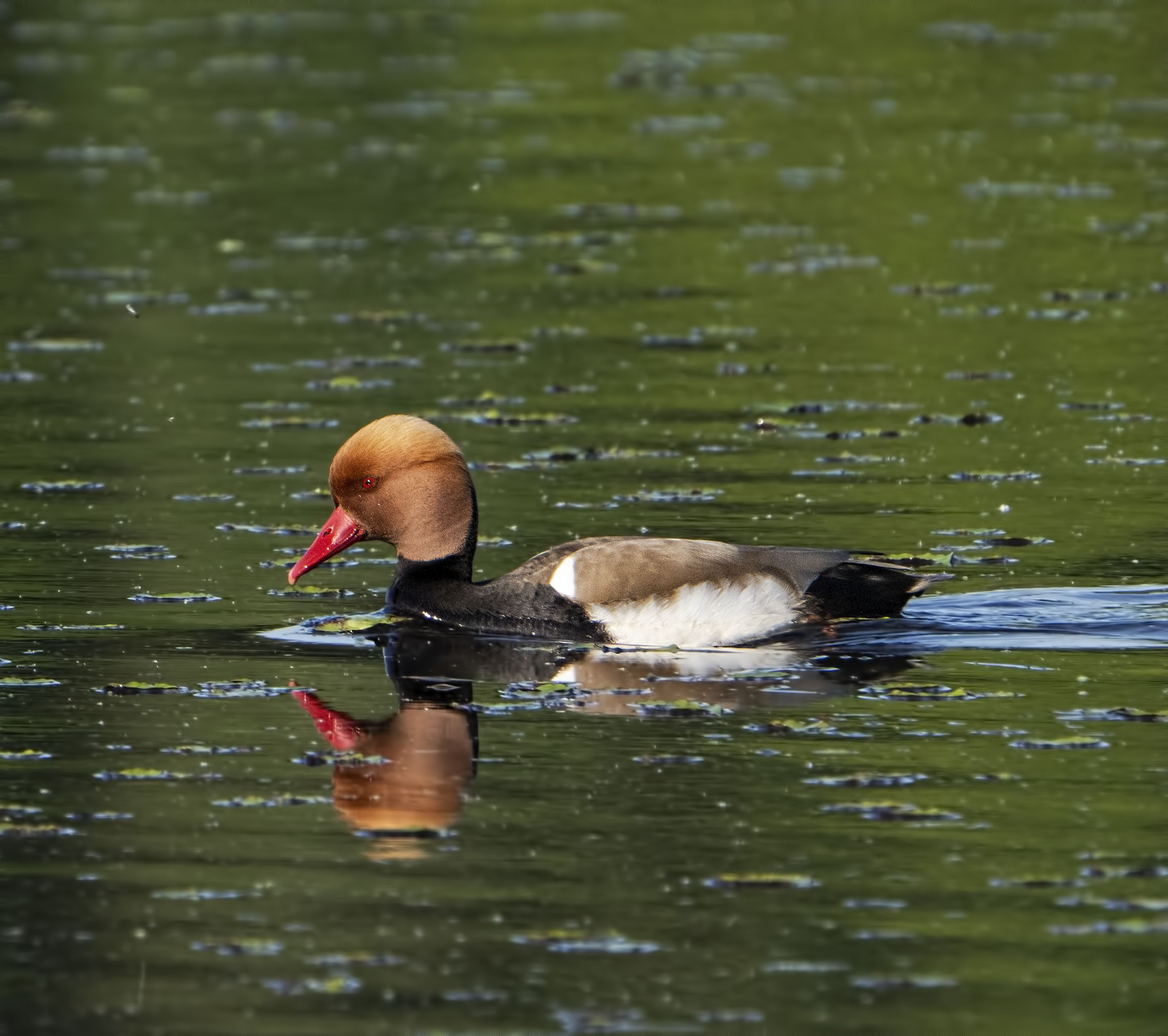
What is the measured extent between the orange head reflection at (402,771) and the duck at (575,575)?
146 centimetres

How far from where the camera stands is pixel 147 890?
27.4 feet

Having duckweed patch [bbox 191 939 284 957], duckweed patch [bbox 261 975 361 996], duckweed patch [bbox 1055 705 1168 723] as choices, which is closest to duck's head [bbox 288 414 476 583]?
duckweed patch [bbox 1055 705 1168 723]

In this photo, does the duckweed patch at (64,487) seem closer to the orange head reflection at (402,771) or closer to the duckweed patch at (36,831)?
the orange head reflection at (402,771)

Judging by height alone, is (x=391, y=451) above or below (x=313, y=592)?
above

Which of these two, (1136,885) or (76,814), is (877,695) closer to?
(1136,885)

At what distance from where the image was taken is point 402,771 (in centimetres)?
983

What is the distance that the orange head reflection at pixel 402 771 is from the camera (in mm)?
9039

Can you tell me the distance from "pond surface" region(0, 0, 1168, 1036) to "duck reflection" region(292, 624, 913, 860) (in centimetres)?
4

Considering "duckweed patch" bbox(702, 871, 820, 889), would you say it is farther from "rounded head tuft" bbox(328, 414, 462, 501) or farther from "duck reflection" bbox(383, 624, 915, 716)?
"rounded head tuft" bbox(328, 414, 462, 501)

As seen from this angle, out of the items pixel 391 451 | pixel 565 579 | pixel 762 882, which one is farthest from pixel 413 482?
pixel 762 882

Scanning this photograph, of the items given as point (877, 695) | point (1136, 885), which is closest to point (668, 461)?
point (877, 695)

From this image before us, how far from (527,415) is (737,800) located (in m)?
8.69

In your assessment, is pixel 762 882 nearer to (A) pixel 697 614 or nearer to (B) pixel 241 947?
(B) pixel 241 947

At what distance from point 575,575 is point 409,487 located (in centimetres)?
128
